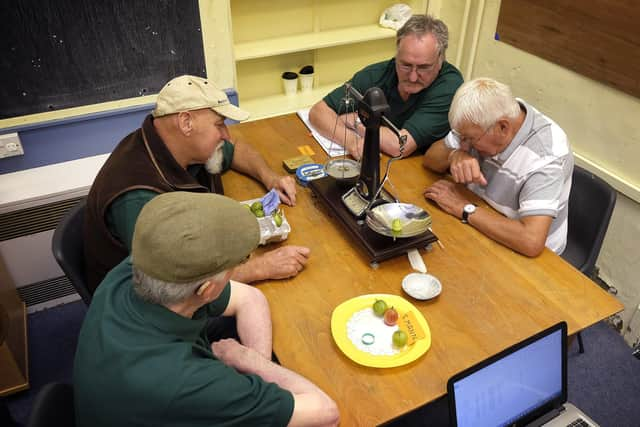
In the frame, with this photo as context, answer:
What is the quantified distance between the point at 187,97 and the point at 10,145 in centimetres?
147

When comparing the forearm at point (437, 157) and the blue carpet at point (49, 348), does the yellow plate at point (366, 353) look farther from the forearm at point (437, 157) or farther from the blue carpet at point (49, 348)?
the blue carpet at point (49, 348)

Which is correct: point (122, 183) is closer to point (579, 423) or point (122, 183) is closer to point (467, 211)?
point (467, 211)

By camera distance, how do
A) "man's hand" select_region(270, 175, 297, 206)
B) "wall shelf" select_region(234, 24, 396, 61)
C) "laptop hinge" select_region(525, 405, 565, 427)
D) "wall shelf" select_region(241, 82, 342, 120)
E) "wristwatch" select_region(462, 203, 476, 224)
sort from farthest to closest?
"wall shelf" select_region(241, 82, 342, 120)
"wall shelf" select_region(234, 24, 396, 61)
"man's hand" select_region(270, 175, 297, 206)
"wristwatch" select_region(462, 203, 476, 224)
"laptop hinge" select_region(525, 405, 565, 427)

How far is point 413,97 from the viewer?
2.29 m

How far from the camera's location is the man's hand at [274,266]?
1.50 m

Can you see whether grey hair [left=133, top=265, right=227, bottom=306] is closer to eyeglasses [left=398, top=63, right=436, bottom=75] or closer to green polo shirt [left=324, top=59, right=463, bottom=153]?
green polo shirt [left=324, top=59, right=463, bottom=153]

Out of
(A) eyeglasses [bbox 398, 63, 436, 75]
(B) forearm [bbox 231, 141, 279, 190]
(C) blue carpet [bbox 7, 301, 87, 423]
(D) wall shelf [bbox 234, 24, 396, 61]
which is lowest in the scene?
(C) blue carpet [bbox 7, 301, 87, 423]

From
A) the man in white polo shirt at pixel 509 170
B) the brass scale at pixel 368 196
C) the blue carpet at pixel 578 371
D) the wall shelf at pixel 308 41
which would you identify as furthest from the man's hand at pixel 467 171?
the wall shelf at pixel 308 41

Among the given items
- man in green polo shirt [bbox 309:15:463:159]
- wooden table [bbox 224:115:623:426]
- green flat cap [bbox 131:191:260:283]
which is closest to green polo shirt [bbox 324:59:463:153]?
man in green polo shirt [bbox 309:15:463:159]

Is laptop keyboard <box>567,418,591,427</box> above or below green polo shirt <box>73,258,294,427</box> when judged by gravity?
below

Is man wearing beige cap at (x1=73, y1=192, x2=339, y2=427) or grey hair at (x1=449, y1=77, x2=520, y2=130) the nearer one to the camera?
man wearing beige cap at (x1=73, y1=192, x2=339, y2=427)

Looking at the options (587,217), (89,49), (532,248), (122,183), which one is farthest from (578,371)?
(89,49)

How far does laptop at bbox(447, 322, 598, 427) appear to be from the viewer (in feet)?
3.96

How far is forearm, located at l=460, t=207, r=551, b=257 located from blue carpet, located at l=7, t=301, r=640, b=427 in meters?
0.74
